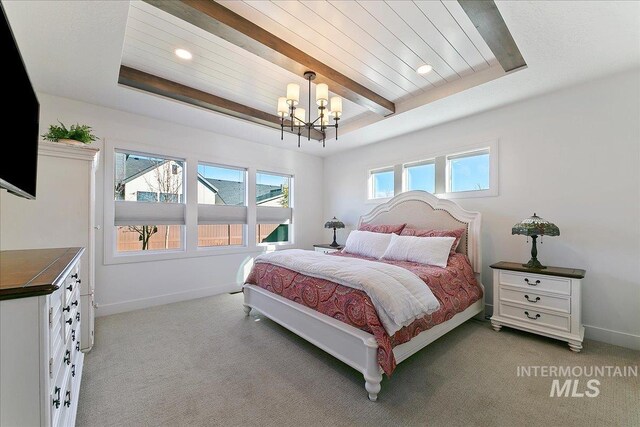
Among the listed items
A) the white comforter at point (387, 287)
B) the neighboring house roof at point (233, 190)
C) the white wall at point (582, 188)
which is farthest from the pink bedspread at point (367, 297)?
the neighboring house roof at point (233, 190)

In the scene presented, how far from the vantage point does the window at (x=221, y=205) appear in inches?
164

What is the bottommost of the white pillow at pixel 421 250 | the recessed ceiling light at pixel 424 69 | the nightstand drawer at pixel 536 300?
the nightstand drawer at pixel 536 300

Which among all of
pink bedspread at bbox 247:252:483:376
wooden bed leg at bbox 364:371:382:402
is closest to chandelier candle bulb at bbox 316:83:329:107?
pink bedspread at bbox 247:252:483:376

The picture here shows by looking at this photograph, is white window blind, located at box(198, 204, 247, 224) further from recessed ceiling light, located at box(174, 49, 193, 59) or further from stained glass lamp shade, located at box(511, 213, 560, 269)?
stained glass lamp shade, located at box(511, 213, 560, 269)

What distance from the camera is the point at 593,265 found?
2633mm

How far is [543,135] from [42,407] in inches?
170

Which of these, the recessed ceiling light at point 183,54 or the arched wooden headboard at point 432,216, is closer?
the recessed ceiling light at point 183,54

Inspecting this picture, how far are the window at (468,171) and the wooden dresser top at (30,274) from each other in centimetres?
399

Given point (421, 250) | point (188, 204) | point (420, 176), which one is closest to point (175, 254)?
point (188, 204)

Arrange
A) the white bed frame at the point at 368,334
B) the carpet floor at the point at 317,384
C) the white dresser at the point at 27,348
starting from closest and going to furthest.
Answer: the white dresser at the point at 27,348 < the carpet floor at the point at 317,384 < the white bed frame at the point at 368,334

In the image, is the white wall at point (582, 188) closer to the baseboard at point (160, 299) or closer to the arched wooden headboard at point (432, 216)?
the arched wooden headboard at point (432, 216)

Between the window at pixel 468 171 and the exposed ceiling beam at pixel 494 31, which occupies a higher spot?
the exposed ceiling beam at pixel 494 31

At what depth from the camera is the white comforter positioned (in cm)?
183

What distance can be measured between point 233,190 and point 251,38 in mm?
2871
